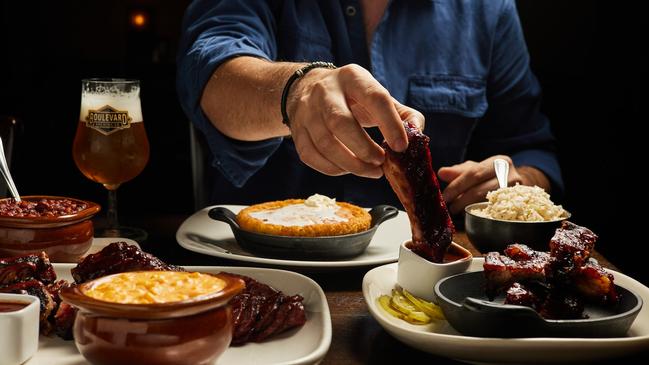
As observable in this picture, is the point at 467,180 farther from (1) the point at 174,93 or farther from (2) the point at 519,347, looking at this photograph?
(1) the point at 174,93

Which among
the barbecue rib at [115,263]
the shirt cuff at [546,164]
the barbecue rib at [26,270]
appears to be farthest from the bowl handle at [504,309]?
the shirt cuff at [546,164]

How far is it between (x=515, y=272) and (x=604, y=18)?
3367mm

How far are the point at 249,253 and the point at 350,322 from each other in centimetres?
53

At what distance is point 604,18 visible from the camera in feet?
14.1

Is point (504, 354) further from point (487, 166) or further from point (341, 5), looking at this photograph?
point (341, 5)

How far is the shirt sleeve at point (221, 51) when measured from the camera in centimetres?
237

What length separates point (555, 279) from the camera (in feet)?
4.31

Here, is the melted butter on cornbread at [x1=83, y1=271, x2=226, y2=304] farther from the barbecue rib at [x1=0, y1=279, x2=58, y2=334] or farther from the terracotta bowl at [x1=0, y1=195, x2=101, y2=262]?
the terracotta bowl at [x1=0, y1=195, x2=101, y2=262]

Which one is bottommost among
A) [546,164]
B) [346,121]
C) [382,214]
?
[546,164]

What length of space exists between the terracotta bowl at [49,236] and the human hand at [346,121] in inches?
20.1

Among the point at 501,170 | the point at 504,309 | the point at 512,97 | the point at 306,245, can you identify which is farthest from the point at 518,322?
the point at 512,97

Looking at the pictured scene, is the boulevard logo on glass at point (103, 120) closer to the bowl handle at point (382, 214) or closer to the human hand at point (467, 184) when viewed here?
the bowl handle at point (382, 214)

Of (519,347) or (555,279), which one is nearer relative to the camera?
(519,347)

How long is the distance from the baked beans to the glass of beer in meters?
0.33
